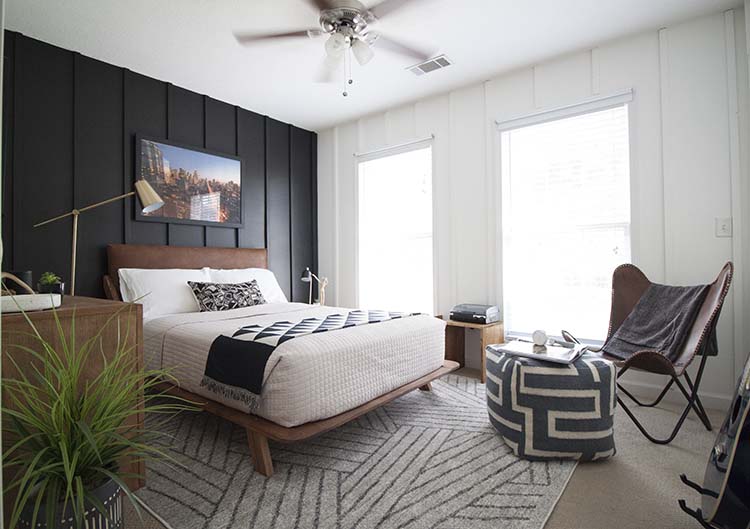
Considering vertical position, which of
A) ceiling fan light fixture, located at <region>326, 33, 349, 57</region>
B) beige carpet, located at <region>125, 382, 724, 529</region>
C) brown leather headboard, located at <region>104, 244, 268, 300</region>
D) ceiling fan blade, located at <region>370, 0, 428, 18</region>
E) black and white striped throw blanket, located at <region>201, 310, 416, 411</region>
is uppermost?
ceiling fan blade, located at <region>370, 0, 428, 18</region>

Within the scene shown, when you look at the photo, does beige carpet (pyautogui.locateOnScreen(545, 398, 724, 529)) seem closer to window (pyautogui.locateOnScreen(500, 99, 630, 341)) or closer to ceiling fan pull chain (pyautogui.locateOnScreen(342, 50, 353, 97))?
window (pyautogui.locateOnScreen(500, 99, 630, 341))

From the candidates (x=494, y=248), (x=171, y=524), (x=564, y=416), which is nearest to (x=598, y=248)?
(x=494, y=248)

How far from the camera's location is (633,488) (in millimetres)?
1831

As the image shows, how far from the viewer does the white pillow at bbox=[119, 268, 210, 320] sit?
3186 mm

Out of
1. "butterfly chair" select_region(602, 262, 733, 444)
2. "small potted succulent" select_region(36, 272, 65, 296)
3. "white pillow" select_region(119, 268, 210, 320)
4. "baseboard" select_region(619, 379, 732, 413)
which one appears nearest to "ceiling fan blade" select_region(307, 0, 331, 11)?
"small potted succulent" select_region(36, 272, 65, 296)

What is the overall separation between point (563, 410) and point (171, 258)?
3305mm

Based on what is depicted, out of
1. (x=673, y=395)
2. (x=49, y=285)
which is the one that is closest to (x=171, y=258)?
(x=49, y=285)

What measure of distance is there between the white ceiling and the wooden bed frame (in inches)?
61.6

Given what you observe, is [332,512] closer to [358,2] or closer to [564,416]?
[564,416]

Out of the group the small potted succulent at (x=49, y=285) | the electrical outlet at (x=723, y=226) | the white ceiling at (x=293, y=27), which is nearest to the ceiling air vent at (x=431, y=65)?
the white ceiling at (x=293, y=27)

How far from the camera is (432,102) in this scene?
418 centimetres

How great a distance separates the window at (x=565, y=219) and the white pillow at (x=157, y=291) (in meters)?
2.78

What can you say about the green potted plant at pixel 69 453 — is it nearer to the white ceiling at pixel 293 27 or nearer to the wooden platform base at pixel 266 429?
the wooden platform base at pixel 266 429

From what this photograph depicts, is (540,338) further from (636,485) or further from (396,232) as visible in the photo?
(396,232)
